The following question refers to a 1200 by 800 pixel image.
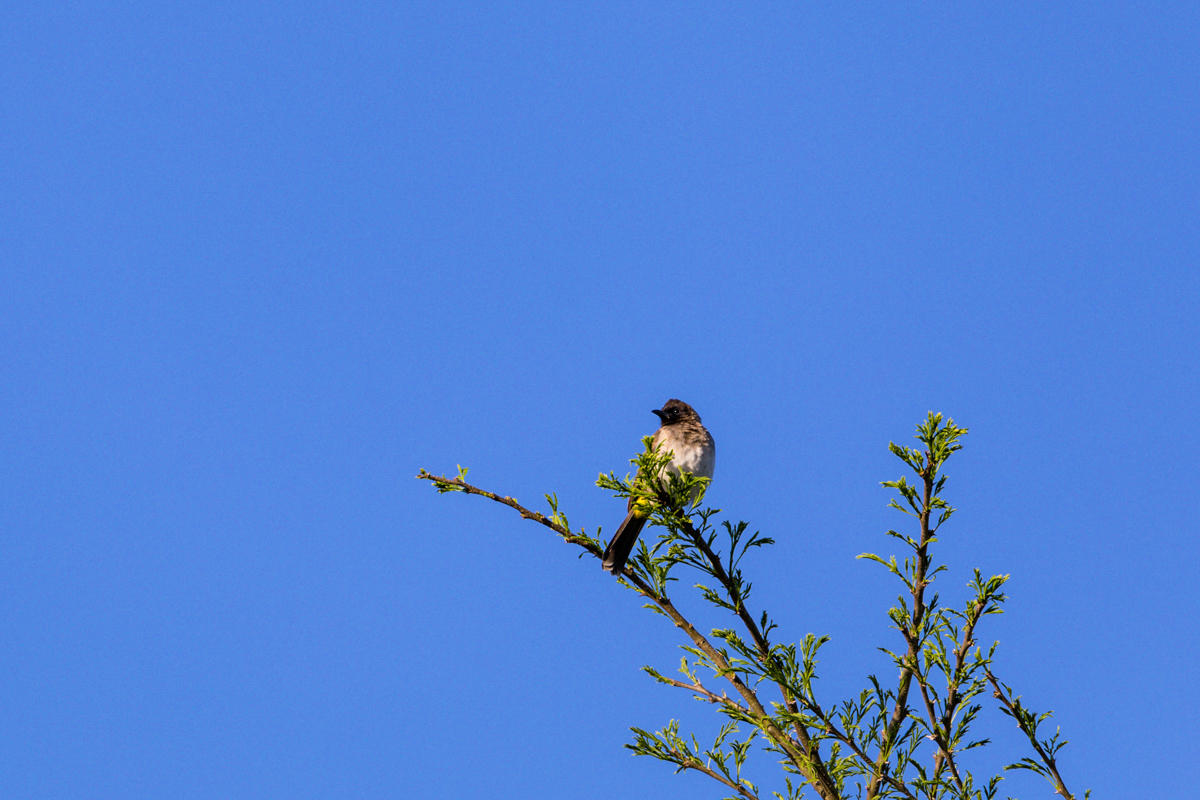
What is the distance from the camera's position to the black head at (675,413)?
367 inches

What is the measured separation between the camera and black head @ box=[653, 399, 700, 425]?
9.32m

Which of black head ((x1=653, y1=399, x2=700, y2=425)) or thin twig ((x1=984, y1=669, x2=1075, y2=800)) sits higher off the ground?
black head ((x1=653, y1=399, x2=700, y2=425))

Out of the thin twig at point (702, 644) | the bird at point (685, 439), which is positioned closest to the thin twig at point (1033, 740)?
the thin twig at point (702, 644)

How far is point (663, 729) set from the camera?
17.2ft

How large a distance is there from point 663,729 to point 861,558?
1.46m

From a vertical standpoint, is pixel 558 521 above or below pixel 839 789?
above

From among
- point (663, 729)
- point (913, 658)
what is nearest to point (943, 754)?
point (913, 658)

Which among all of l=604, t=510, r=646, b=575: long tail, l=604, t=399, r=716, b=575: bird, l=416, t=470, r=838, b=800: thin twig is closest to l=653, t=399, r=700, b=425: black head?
l=604, t=399, r=716, b=575: bird

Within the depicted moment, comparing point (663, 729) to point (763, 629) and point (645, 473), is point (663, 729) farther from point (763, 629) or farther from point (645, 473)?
point (645, 473)

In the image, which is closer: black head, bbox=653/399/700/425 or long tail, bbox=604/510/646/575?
long tail, bbox=604/510/646/575

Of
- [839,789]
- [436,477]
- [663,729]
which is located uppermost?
[436,477]

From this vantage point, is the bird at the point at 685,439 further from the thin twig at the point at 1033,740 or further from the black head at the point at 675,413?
the thin twig at the point at 1033,740

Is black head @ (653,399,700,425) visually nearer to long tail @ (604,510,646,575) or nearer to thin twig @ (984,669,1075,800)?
long tail @ (604,510,646,575)

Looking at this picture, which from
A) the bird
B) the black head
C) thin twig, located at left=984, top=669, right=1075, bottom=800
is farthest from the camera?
the black head
